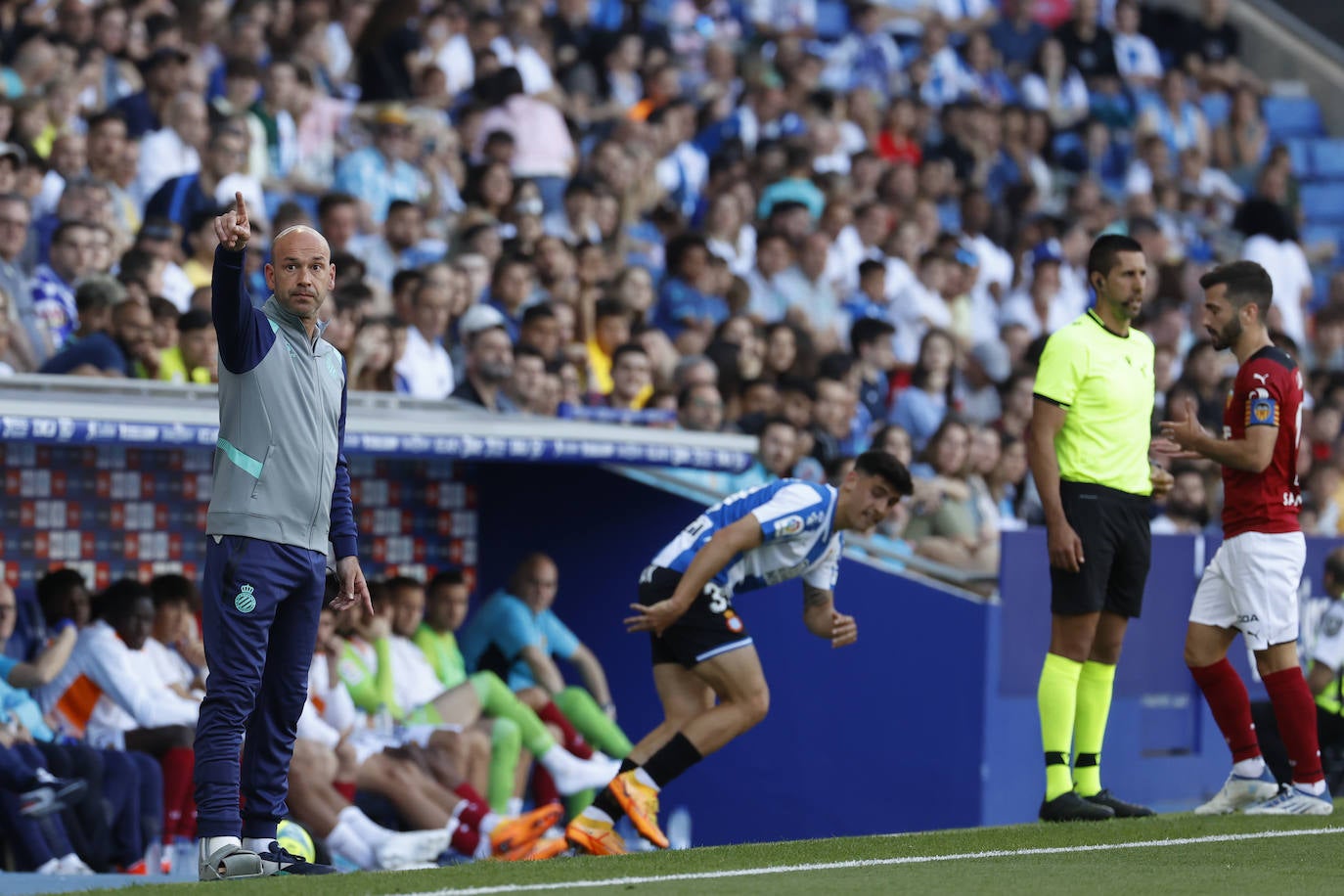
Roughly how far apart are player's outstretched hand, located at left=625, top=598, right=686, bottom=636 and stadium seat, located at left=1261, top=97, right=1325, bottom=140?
1653 cm

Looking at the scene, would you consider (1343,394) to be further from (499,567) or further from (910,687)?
(499,567)

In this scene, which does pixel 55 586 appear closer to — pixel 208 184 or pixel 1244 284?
pixel 208 184

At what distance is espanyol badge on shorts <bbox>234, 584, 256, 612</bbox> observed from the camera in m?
5.93

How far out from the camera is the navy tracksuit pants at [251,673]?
19.4 ft

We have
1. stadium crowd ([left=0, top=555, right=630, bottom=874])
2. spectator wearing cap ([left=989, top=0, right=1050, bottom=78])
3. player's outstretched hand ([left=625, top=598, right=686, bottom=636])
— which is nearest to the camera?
player's outstretched hand ([left=625, top=598, right=686, bottom=636])

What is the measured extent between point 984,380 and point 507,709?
5.61m

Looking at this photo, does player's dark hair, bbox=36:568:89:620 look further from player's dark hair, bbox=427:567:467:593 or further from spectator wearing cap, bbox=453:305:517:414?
spectator wearing cap, bbox=453:305:517:414

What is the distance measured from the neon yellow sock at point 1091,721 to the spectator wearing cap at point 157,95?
7.12m

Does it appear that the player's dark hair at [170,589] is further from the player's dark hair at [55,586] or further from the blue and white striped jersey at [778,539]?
the blue and white striped jersey at [778,539]

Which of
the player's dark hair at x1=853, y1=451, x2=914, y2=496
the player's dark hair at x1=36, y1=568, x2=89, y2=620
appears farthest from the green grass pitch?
the player's dark hair at x1=36, y1=568, x2=89, y2=620

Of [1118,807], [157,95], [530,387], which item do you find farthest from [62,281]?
[1118,807]

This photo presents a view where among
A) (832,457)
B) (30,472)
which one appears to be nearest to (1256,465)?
(832,457)

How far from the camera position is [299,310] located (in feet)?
20.0

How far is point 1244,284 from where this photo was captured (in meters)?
7.98
